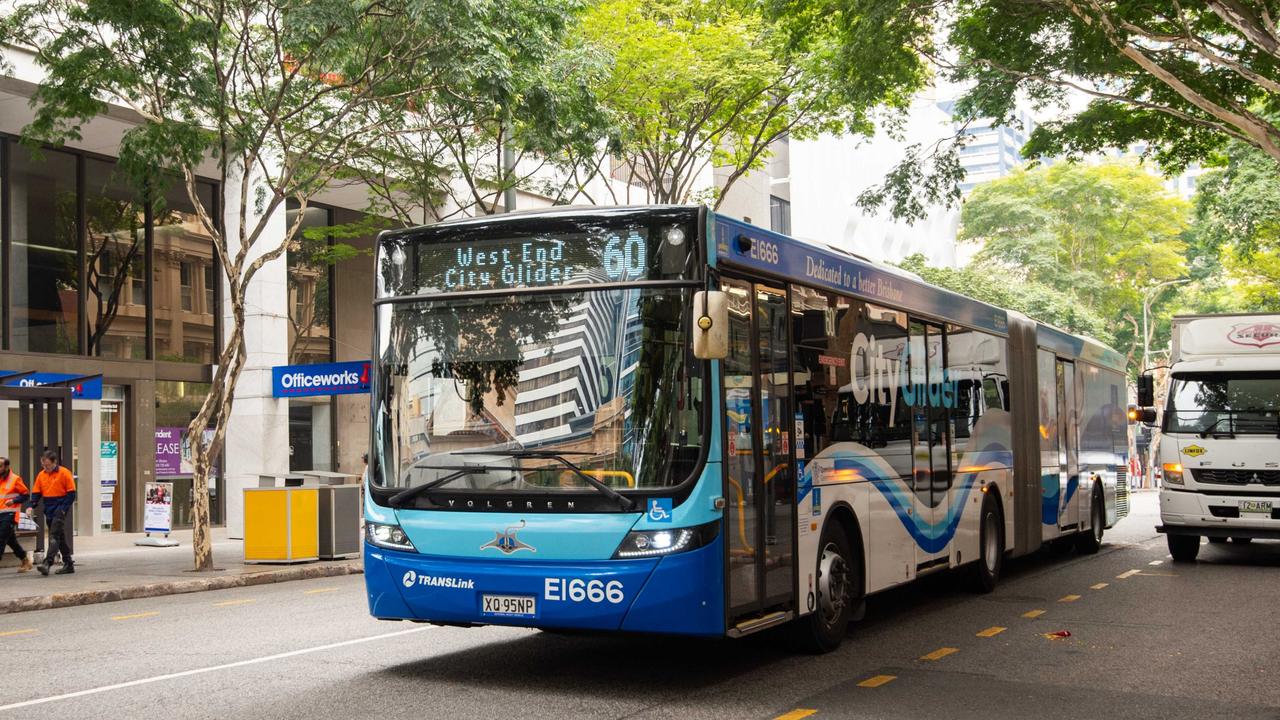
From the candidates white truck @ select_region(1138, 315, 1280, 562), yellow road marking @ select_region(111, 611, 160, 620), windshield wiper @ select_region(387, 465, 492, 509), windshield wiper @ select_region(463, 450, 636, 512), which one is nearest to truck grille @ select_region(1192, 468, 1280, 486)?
white truck @ select_region(1138, 315, 1280, 562)

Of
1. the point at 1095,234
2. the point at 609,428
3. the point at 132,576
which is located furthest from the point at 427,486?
the point at 1095,234

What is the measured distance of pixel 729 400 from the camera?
8.07 m

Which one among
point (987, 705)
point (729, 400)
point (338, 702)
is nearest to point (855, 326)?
point (729, 400)

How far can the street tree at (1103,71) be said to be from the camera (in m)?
14.0

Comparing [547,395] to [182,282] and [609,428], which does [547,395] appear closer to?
[609,428]

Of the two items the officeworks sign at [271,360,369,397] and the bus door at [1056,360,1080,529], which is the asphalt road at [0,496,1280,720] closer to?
the bus door at [1056,360,1080,529]

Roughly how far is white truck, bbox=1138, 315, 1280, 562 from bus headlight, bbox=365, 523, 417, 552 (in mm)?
12028

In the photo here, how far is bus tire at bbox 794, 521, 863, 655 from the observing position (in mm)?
9305

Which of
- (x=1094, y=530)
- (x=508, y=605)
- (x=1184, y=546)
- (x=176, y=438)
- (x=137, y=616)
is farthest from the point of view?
(x=176, y=438)

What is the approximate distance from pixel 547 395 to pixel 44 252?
18.5 meters

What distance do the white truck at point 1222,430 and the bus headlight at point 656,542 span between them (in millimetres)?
11347

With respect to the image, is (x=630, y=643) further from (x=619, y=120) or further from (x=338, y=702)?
(x=619, y=120)

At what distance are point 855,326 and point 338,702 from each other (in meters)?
4.96

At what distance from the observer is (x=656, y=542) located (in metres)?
7.64
